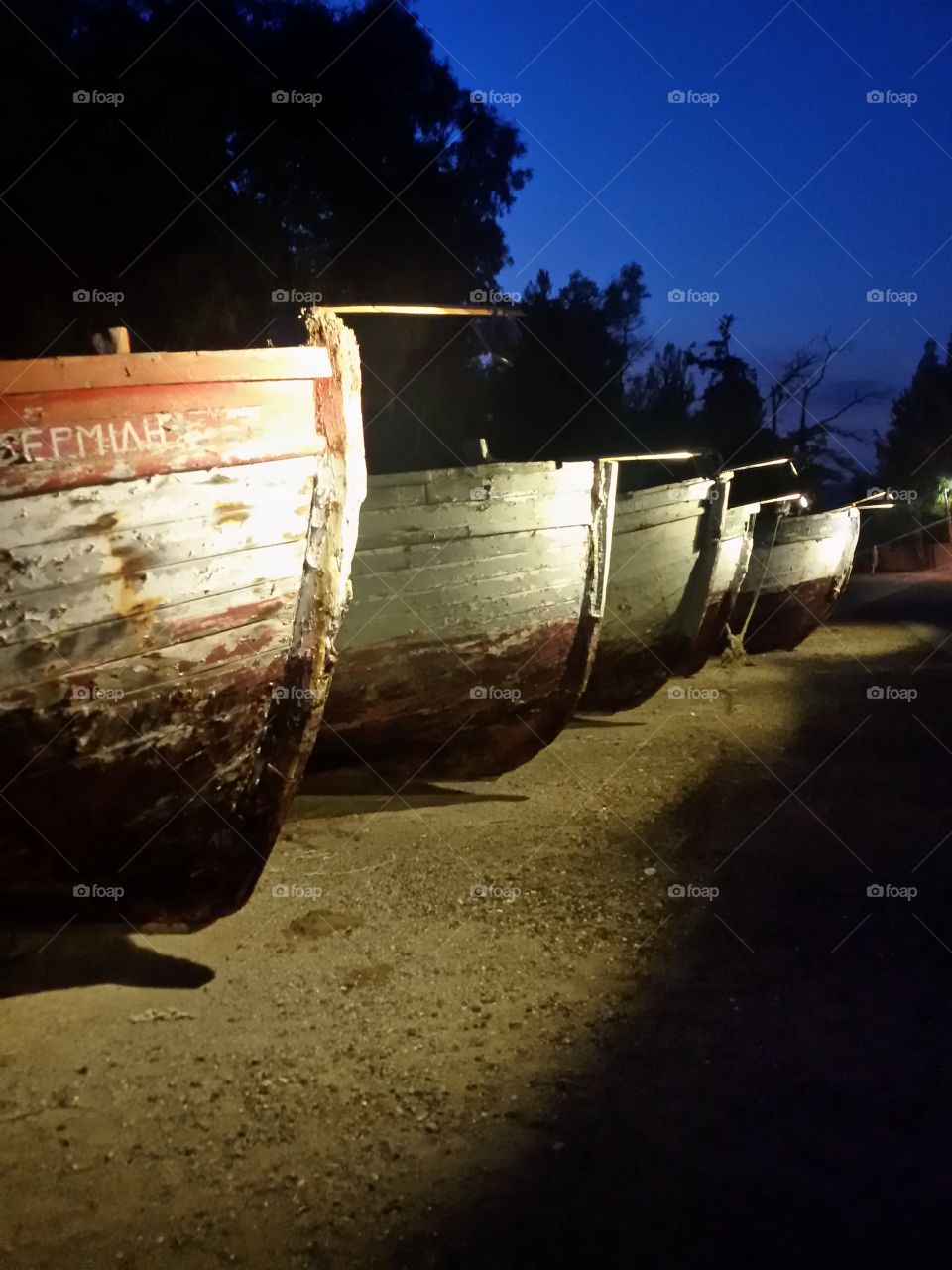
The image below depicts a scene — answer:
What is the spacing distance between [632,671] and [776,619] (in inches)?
310

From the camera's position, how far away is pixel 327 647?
15.8 ft

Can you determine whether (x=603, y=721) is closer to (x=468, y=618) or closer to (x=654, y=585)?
(x=654, y=585)

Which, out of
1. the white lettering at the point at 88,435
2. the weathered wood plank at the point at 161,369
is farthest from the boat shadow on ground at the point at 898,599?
the white lettering at the point at 88,435

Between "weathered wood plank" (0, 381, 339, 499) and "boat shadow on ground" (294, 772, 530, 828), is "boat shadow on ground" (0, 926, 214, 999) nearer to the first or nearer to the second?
"boat shadow on ground" (294, 772, 530, 828)

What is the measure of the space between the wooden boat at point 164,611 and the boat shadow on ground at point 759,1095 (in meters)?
2.04

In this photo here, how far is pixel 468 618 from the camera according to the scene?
678cm

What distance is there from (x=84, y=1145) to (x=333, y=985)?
1.34 meters

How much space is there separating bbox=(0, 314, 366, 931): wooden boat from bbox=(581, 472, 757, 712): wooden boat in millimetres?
5140

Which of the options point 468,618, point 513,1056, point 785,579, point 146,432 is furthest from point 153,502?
point 785,579

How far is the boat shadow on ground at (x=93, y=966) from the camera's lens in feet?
14.9

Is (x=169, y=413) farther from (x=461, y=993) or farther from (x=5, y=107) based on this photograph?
(x=5, y=107)

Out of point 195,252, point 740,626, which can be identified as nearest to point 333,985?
point 195,252

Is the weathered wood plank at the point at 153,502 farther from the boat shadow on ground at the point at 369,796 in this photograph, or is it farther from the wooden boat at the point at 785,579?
the wooden boat at the point at 785,579

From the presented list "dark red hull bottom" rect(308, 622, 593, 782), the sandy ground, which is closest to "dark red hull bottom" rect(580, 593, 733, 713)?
"dark red hull bottom" rect(308, 622, 593, 782)
